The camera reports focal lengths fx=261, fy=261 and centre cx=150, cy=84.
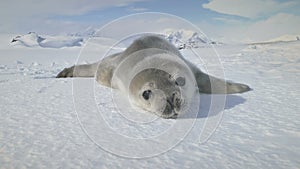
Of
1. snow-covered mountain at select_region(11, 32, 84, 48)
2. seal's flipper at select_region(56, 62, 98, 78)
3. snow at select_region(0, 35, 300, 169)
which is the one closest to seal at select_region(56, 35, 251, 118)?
snow at select_region(0, 35, 300, 169)

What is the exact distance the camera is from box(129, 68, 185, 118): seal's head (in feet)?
6.85

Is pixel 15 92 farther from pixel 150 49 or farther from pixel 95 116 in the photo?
pixel 150 49

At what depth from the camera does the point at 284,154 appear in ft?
5.01

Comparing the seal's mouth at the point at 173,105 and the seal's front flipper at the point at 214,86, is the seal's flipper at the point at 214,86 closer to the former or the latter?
the seal's front flipper at the point at 214,86

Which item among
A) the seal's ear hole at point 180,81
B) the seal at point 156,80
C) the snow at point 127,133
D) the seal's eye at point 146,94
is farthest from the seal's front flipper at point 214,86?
the seal's eye at point 146,94

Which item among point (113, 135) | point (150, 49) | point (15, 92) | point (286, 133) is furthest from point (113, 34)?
point (286, 133)

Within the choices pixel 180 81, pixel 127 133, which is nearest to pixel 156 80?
pixel 180 81

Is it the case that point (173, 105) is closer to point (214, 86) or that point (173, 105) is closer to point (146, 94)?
point (146, 94)

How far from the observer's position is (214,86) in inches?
125

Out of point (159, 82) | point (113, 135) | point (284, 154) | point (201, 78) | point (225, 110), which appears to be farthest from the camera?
point (201, 78)

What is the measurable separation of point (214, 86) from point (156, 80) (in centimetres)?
124

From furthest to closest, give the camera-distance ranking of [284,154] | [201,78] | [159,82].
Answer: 1. [201,78]
2. [159,82]
3. [284,154]

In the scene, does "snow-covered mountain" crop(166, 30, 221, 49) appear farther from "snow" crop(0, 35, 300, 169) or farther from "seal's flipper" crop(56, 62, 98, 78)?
"seal's flipper" crop(56, 62, 98, 78)

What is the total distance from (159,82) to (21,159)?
116cm
